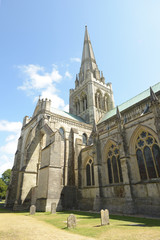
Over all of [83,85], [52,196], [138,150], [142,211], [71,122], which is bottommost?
[142,211]

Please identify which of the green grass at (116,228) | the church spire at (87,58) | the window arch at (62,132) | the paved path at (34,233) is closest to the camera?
the paved path at (34,233)

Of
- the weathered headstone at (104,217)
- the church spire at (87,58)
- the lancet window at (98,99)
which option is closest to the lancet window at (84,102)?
the lancet window at (98,99)

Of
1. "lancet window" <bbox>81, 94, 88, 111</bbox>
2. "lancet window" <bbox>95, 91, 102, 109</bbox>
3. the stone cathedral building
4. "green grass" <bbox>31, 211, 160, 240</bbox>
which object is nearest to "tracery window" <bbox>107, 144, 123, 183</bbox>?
the stone cathedral building

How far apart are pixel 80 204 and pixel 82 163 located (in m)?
4.74

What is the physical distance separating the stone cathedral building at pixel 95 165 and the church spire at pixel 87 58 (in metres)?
17.2

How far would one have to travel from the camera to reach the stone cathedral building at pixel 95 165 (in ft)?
39.1

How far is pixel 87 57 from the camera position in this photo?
38188 mm

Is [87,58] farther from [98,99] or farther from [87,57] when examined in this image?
[98,99]

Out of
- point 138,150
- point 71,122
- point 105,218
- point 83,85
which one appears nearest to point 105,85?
point 83,85

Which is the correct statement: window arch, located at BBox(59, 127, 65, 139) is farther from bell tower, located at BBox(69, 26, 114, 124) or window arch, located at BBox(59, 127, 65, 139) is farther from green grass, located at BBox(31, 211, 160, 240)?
green grass, located at BBox(31, 211, 160, 240)

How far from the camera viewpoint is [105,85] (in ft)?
111

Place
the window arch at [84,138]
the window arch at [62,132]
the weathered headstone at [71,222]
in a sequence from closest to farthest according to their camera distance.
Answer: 1. the weathered headstone at [71,222]
2. the window arch at [62,132]
3. the window arch at [84,138]

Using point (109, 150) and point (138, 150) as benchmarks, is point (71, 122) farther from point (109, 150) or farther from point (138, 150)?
point (138, 150)

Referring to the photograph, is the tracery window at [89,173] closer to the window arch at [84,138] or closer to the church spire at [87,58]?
the window arch at [84,138]
